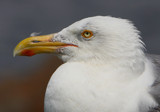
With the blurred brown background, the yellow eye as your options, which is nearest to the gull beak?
the yellow eye

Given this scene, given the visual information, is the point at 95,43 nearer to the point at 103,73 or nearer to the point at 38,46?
the point at 103,73

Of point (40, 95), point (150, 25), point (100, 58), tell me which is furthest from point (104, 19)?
point (150, 25)

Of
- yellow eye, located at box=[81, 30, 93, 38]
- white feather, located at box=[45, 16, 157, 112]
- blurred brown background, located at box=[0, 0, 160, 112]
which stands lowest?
white feather, located at box=[45, 16, 157, 112]

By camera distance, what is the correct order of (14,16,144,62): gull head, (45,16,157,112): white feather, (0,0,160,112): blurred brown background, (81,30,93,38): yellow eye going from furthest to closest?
(0,0,160,112): blurred brown background
(81,30,93,38): yellow eye
(14,16,144,62): gull head
(45,16,157,112): white feather

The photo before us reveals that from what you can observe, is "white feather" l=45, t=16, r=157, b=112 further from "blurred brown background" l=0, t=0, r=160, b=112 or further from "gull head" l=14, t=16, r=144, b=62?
"blurred brown background" l=0, t=0, r=160, b=112

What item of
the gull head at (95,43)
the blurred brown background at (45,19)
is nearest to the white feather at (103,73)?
the gull head at (95,43)

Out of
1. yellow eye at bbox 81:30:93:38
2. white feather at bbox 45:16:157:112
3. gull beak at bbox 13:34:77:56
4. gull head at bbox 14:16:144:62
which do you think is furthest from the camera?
gull beak at bbox 13:34:77:56

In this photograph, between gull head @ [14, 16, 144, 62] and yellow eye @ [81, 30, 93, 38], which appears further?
yellow eye @ [81, 30, 93, 38]

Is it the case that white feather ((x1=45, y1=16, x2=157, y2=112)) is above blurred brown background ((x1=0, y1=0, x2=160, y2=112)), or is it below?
below

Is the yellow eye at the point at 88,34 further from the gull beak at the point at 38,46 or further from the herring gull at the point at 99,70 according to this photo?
the gull beak at the point at 38,46
